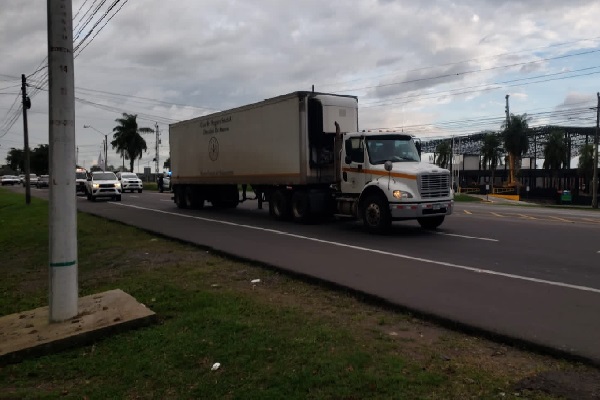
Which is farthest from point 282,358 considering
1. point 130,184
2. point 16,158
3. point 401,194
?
point 16,158

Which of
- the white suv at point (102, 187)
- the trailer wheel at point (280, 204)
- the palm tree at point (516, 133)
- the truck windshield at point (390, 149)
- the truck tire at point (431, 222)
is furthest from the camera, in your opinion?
the palm tree at point (516, 133)

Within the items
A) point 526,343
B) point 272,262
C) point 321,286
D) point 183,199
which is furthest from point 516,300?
point 183,199

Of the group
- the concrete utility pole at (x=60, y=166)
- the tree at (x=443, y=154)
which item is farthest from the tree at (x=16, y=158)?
the concrete utility pole at (x=60, y=166)

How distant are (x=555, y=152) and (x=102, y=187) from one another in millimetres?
61746

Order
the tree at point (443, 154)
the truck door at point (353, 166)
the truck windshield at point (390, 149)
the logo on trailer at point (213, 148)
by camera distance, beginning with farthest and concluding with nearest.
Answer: the tree at point (443, 154) < the logo on trailer at point (213, 148) < the truck door at point (353, 166) < the truck windshield at point (390, 149)

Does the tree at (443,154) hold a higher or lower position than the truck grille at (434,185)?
higher

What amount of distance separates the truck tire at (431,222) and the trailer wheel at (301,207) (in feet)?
10.8

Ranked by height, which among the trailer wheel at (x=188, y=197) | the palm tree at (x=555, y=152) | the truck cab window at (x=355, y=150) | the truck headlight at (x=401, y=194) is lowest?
the trailer wheel at (x=188, y=197)

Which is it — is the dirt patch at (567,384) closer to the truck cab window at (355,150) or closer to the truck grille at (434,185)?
the truck grille at (434,185)

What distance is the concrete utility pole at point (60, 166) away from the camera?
5668 millimetres

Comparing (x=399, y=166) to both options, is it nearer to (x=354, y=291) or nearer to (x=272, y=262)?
(x=272, y=262)

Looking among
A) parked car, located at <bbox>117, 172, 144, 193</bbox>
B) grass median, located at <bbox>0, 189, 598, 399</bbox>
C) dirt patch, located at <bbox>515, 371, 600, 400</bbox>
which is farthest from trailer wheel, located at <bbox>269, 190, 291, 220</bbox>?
parked car, located at <bbox>117, 172, 144, 193</bbox>

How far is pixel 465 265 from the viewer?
8555mm

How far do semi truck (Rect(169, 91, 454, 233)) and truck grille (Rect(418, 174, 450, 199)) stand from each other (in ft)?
0.08
